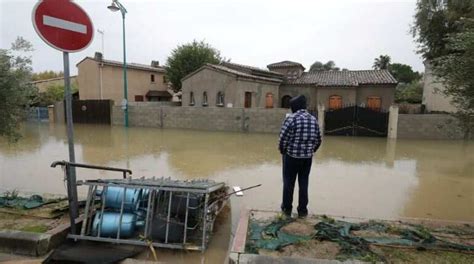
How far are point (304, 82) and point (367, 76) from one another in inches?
200

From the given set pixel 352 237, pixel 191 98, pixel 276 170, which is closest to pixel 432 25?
pixel 191 98

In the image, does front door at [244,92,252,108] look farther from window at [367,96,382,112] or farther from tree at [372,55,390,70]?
tree at [372,55,390,70]

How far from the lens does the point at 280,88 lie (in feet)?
85.3

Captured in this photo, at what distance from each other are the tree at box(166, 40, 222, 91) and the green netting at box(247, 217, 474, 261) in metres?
27.7

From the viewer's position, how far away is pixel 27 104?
4.31m

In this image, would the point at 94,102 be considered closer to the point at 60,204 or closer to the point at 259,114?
the point at 259,114

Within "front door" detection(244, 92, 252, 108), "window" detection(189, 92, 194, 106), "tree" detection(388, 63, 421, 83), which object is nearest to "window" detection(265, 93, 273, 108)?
"front door" detection(244, 92, 252, 108)

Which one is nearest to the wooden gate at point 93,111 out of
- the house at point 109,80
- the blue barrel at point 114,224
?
the house at point 109,80

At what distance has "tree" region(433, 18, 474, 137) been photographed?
326 cm

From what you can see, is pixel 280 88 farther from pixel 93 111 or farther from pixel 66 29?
pixel 66 29

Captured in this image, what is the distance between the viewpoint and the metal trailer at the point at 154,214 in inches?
121

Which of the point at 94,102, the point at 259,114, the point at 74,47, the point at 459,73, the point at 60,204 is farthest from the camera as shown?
the point at 94,102

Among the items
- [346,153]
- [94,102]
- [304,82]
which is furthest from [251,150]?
[304,82]

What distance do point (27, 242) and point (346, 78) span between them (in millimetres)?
25259
